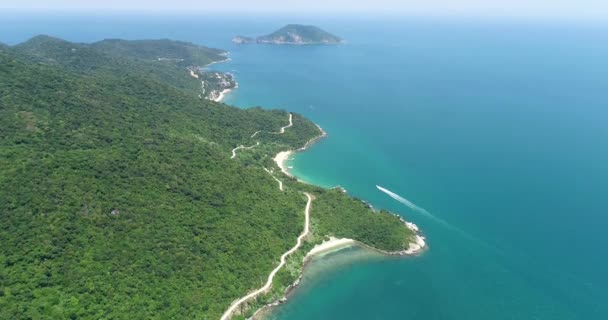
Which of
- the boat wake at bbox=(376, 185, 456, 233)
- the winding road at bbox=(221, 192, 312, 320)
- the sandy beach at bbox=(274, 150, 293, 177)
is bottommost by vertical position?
the winding road at bbox=(221, 192, 312, 320)

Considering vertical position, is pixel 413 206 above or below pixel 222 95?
below

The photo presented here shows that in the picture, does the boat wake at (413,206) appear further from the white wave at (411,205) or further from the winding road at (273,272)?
the winding road at (273,272)

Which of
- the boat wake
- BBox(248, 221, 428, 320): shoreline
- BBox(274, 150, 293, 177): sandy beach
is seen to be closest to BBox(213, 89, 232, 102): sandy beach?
BBox(274, 150, 293, 177): sandy beach

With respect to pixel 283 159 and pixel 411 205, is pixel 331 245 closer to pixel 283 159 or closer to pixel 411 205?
pixel 411 205

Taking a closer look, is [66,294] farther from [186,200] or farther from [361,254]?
[361,254]

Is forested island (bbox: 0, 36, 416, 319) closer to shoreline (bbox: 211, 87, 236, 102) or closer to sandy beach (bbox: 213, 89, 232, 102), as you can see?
sandy beach (bbox: 213, 89, 232, 102)

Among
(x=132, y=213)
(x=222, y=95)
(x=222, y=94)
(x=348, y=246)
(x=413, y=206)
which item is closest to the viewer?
(x=132, y=213)

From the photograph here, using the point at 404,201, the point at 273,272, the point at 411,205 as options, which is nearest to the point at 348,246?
the point at 273,272

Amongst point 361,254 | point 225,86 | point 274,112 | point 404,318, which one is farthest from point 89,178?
point 225,86
